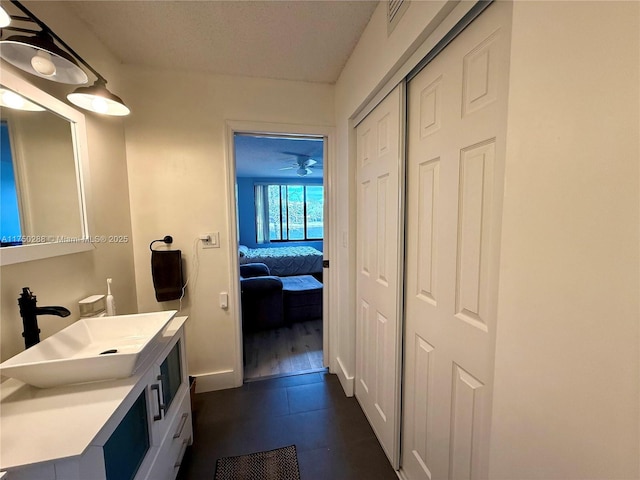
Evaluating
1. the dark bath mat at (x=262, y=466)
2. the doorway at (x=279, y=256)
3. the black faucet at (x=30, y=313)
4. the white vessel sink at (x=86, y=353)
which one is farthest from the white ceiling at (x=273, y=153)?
the dark bath mat at (x=262, y=466)

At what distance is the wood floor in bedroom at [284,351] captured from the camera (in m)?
2.42

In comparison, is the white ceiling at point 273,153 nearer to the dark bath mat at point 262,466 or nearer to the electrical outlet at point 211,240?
the electrical outlet at point 211,240

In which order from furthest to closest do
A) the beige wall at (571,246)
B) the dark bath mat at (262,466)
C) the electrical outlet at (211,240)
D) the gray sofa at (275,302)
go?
the gray sofa at (275,302) → the electrical outlet at (211,240) → the dark bath mat at (262,466) → the beige wall at (571,246)

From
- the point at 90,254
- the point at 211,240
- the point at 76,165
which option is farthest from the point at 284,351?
the point at 76,165

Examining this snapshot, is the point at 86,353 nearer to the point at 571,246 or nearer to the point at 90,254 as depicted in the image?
the point at 90,254

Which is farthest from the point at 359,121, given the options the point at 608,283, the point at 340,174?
the point at 608,283

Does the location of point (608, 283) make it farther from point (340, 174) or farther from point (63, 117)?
point (63, 117)

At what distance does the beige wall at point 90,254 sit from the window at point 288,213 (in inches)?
187

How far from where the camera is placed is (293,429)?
1728 millimetres

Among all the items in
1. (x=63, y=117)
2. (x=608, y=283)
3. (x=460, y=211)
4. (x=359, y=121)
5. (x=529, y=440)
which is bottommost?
(x=529, y=440)

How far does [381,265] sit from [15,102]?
69.4 inches

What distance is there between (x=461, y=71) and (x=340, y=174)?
3.84 ft

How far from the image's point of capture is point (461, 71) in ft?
3.04

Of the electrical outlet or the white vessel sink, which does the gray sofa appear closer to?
the electrical outlet
